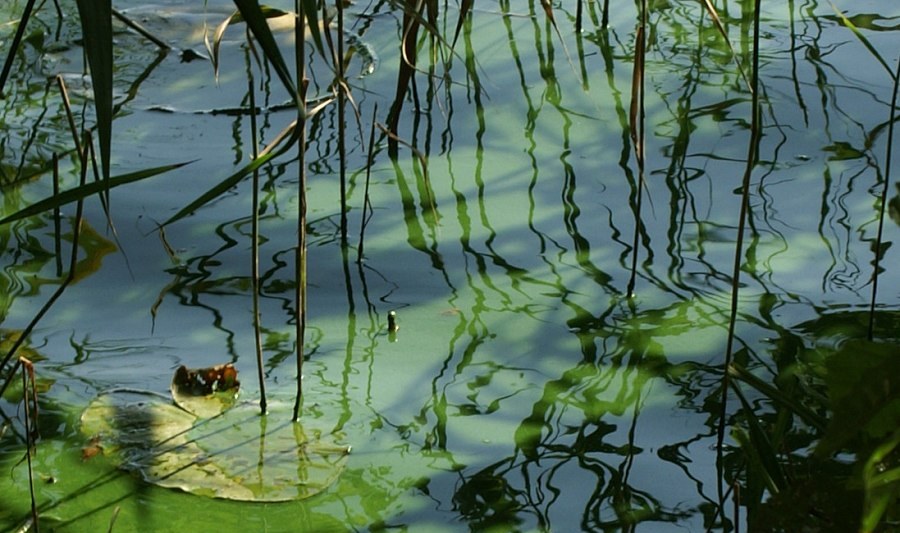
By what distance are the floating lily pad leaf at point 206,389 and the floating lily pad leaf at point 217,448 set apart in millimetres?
12

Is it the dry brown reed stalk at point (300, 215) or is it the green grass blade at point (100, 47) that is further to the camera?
the dry brown reed stalk at point (300, 215)

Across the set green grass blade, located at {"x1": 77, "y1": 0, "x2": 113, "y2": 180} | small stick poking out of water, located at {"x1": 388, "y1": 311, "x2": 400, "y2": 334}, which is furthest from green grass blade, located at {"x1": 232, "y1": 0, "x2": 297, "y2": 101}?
small stick poking out of water, located at {"x1": 388, "y1": 311, "x2": 400, "y2": 334}

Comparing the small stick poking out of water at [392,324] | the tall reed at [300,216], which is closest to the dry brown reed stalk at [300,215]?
the tall reed at [300,216]

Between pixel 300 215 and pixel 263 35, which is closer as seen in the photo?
pixel 263 35

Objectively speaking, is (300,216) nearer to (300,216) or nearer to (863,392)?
(300,216)

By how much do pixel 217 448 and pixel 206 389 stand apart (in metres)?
0.13

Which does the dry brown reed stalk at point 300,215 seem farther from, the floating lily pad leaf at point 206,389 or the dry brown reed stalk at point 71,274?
the dry brown reed stalk at point 71,274

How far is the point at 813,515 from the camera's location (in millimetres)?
1171

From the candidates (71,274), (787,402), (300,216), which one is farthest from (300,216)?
(787,402)

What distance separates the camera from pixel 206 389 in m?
1.73

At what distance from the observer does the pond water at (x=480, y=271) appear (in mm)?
1565

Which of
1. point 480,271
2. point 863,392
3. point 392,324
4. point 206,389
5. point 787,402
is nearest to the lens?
point 863,392

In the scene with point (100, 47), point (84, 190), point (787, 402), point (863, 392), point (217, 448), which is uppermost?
point (100, 47)

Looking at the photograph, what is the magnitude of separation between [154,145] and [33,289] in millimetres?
572
